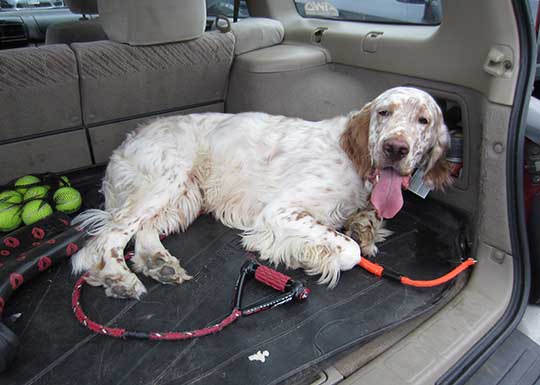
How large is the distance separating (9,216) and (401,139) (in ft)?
7.06

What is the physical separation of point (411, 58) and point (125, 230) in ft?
6.49

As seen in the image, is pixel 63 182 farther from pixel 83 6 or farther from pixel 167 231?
pixel 83 6

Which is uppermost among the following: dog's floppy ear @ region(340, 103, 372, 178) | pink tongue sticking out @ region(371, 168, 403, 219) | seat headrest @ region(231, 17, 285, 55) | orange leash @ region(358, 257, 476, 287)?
seat headrest @ region(231, 17, 285, 55)

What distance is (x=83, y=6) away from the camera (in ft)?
10.5

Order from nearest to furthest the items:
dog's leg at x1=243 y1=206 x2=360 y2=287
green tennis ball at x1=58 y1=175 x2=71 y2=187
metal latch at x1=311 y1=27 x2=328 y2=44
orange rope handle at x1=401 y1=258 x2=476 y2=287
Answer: orange rope handle at x1=401 y1=258 x2=476 y2=287 → dog's leg at x1=243 y1=206 x2=360 y2=287 → green tennis ball at x1=58 y1=175 x2=71 y2=187 → metal latch at x1=311 y1=27 x2=328 y2=44

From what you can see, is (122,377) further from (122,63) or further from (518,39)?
(518,39)

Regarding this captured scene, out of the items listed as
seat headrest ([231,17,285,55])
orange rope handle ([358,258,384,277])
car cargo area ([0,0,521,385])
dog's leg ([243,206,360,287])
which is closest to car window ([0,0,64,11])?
car cargo area ([0,0,521,385])

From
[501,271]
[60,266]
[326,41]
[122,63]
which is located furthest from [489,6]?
[60,266]

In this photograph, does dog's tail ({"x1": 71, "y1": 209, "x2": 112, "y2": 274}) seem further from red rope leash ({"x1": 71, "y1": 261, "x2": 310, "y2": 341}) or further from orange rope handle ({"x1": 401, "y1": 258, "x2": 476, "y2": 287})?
orange rope handle ({"x1": 401, "y1": 258, "x2": 476, "y2": 287})

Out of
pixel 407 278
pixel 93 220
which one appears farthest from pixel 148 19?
pixel 407 278

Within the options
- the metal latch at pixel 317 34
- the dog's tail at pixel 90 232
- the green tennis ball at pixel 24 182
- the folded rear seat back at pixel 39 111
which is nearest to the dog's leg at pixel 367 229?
the dog's tail at pixel 90 232

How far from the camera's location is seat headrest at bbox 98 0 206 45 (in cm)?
259

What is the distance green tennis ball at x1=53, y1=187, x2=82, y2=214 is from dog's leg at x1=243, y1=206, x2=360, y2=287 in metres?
1.07

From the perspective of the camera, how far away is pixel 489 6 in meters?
2.08
